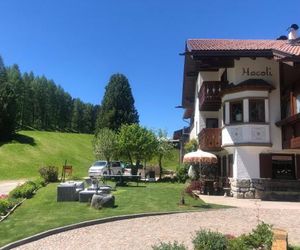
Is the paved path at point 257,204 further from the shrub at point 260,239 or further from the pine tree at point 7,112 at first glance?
the pine tree at point 7,112

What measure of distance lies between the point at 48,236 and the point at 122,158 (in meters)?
33.9

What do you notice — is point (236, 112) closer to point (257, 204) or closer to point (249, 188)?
point (249, 188)

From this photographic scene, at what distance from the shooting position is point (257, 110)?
2444 cm

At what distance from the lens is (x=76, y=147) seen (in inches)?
2972

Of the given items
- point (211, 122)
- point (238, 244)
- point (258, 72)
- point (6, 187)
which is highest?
point (258, 72)

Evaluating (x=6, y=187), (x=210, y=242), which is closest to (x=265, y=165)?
(x=210, y=242)

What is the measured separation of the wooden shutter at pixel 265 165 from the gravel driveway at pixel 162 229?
668cm

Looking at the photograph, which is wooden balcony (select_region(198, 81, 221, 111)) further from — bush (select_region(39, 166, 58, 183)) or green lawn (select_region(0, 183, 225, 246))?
bush (select_region(39, 166, 58, 183))

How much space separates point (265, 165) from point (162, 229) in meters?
Answer: 12.5

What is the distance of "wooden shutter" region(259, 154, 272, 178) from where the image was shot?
79.7ft

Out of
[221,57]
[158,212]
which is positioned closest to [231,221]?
[158,212]

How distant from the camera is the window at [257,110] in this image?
24312 millimetres

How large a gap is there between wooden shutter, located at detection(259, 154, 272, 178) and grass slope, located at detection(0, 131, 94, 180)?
3028 cm

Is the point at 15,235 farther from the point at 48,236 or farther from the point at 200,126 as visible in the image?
the point at 200,126
